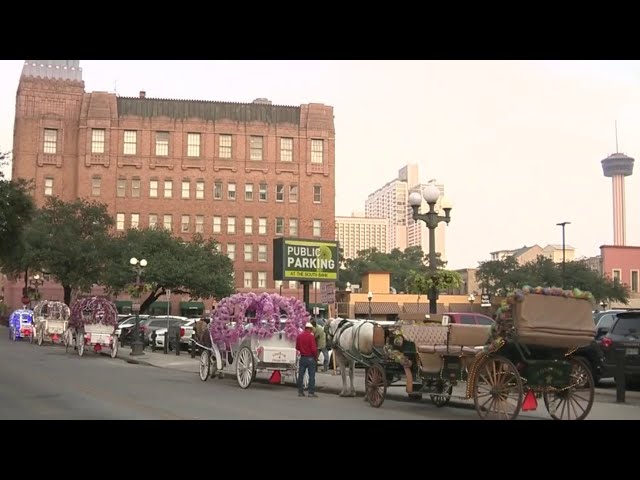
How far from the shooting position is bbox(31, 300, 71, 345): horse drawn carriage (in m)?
40.2

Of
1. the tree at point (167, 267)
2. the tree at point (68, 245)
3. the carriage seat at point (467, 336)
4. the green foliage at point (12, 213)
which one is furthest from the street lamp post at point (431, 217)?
the tree at point (167, 267)

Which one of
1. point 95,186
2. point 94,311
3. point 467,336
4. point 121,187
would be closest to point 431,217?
point 467,336

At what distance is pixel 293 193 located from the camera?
89875 mm

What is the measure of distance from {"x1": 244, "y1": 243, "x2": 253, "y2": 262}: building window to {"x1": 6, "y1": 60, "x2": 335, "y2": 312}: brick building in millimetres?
115

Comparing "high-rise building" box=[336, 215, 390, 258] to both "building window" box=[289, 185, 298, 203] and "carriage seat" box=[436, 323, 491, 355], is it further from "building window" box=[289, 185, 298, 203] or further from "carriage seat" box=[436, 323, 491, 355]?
"carriage seat" box=[436, 323, 491, 355]

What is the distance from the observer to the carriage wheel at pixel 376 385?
52.0 ft

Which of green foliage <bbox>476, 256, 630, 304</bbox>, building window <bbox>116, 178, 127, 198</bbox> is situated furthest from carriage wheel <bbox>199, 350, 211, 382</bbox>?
building window <bbox>116, 178, 127, 198</bbox>

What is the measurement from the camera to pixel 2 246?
28891 millimetres

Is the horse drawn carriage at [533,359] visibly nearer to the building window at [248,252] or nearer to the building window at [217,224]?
the building window at [248,252]

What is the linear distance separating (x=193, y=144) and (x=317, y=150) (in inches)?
562

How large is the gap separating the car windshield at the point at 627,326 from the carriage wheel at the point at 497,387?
18.7 ft

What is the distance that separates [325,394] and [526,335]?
7788mm

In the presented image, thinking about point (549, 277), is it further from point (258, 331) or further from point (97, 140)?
point (258, 331)

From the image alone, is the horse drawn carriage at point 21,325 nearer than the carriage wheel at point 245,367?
No
